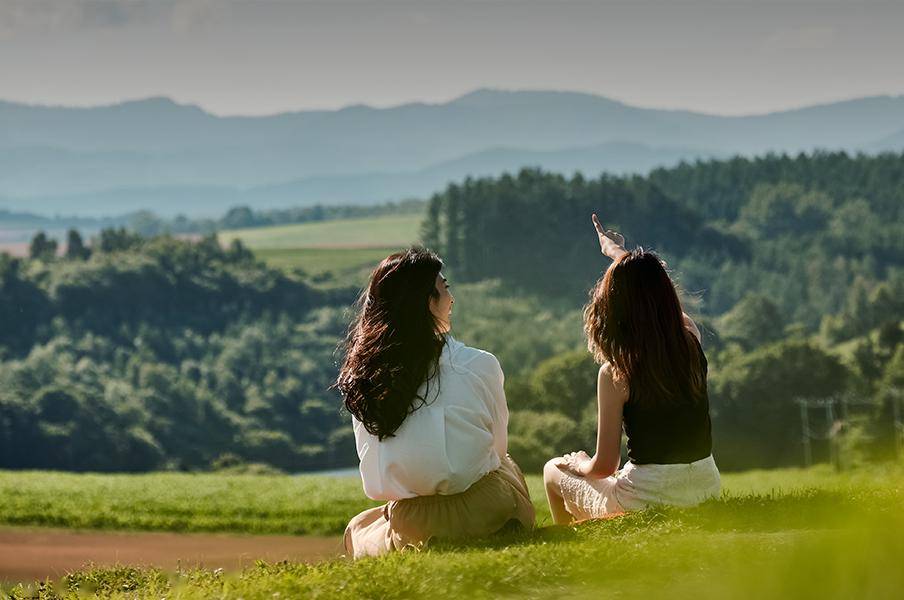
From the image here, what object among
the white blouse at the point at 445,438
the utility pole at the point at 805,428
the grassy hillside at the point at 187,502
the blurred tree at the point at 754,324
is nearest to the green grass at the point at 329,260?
the blurred tree at the point at 754,324

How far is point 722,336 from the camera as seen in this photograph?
102125mm

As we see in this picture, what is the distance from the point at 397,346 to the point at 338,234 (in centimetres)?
16194

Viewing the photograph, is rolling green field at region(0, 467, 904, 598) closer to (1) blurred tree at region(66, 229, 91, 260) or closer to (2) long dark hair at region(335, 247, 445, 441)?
(2) long dark hair at region(335, 247, 445, 441)

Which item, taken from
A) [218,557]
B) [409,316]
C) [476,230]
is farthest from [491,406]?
[476,230]

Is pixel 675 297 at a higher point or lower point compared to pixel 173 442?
higher

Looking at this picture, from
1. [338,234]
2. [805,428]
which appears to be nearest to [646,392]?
[805,428]

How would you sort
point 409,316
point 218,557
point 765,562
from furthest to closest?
point 218,557 → point 409,316 → point 765,562

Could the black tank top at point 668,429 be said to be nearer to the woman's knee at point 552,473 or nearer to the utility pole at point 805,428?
the woman's knee at point 552,473

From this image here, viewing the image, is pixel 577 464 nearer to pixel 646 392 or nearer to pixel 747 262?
pixel 646 392

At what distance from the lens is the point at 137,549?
12258mm

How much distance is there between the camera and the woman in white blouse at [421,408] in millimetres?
6027

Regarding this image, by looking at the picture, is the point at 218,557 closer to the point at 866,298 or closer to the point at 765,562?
the point at 765,562

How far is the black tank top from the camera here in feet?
20.4

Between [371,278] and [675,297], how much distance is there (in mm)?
1450
